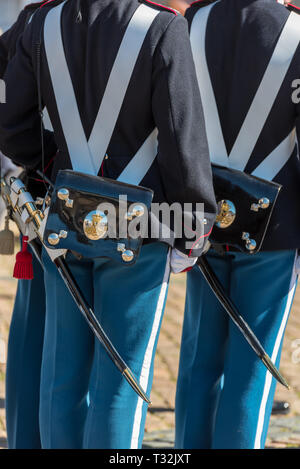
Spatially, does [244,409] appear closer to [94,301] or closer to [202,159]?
[94,301]

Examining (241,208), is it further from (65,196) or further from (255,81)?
(65,196)

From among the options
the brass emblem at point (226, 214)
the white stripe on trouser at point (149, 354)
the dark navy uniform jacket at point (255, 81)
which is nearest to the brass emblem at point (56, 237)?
the white stripe on trouser at point (149, 354)

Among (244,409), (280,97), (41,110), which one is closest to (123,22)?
(41,110)

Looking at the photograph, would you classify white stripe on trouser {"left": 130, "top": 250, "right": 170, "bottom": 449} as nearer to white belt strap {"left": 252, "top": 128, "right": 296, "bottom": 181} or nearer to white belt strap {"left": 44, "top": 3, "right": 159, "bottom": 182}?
white belt strap {"left": 44, "top": 3, "right": 159, "bottom": 182}

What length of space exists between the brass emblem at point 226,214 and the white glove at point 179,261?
22 centimetres

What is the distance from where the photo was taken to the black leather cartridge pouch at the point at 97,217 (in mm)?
2271

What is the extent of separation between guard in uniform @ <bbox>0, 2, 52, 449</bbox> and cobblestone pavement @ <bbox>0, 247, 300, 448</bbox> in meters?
0.48

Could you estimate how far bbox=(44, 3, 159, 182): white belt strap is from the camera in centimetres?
223

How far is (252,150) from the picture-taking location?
2547mm

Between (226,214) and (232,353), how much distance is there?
0.46 meters

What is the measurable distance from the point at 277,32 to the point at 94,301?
3.28ft

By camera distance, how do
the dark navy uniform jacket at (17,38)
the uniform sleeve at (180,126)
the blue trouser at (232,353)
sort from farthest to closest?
the dark navy uniform jacket at (17,38) < the blue trouser at (232,353) < the uniform sleeve at (180,126)

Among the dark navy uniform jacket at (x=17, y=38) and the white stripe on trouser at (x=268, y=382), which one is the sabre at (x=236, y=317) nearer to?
the white stripe on trouser at (x=268, y=382)

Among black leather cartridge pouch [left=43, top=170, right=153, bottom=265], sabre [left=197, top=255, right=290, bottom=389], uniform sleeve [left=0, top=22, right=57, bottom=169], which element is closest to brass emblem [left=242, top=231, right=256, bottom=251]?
sabre [left=197, top=255, right=290, bottom=389]
